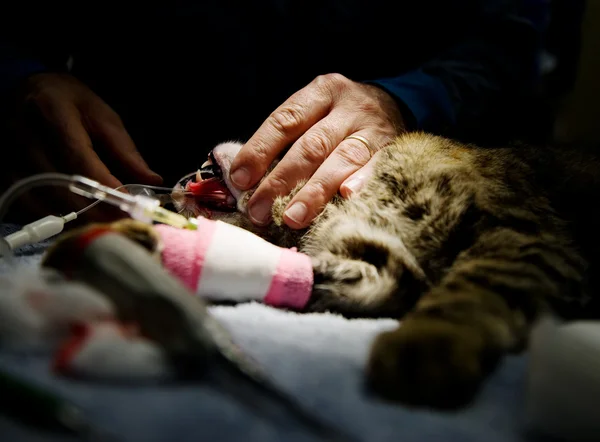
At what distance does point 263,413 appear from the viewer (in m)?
0.58

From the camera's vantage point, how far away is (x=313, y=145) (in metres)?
1.32

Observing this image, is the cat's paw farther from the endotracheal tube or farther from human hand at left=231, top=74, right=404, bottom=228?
human hand at left=231, top=74, right=404, bottom=228

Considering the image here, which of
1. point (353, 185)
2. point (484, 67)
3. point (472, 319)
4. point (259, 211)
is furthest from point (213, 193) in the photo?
point (484, 67)

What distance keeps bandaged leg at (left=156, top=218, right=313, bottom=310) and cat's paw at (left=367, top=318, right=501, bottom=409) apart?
0.29 meters

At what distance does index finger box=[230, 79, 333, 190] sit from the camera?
1288 mm

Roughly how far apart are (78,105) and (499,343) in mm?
1263

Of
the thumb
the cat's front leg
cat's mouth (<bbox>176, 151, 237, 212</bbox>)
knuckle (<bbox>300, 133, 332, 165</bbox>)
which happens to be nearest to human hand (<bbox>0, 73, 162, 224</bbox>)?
cat's mouth (<bbox>176, 151, 237, 212</bbox>)

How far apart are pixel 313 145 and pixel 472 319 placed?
68 centimetres

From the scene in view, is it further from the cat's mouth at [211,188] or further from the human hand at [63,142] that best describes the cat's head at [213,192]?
the human hand at [63,142]

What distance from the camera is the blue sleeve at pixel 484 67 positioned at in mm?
1674

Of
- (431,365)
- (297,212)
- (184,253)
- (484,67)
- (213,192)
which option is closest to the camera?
(431,365)

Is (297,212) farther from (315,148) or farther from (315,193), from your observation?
(315,148)

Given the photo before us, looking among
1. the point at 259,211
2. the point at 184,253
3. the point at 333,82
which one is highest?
the point at 333,82

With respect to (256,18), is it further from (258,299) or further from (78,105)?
(258,299)
